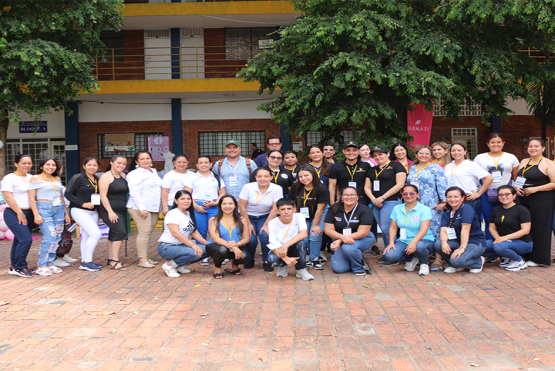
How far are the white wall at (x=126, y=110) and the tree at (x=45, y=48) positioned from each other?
3.34 meters

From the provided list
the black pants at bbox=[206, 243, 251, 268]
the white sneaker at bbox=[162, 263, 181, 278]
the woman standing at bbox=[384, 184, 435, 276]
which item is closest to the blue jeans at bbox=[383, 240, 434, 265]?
the woman standing at bbox=[384, 184, 435, 276]

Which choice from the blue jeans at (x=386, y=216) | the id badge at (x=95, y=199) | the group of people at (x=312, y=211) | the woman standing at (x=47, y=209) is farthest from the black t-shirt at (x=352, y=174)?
the woman standing at (x=47, y=209)

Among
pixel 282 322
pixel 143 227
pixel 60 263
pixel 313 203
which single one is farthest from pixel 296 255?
pixel 60 263

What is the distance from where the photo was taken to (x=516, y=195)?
5.96 meters

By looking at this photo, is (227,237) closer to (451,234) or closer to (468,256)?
(451,234)

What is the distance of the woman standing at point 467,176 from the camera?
5.96 meters

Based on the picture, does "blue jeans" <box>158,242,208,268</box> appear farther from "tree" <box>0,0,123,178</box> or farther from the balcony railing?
the balcony railing

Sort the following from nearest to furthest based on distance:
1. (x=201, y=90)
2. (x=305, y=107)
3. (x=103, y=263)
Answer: (x=103, y=263), (x=305, y=107), (x=201, y=90)

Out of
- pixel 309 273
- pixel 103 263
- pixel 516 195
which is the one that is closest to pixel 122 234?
pixel 103 263

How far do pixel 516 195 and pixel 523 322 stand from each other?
251 cm

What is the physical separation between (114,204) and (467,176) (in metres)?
5.07

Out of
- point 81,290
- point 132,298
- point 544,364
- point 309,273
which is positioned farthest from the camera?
point 309,273

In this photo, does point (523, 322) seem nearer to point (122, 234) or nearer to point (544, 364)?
point (544, 364)

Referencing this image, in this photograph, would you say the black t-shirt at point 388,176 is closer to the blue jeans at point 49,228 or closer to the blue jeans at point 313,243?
the blue jeans at point 313,243
